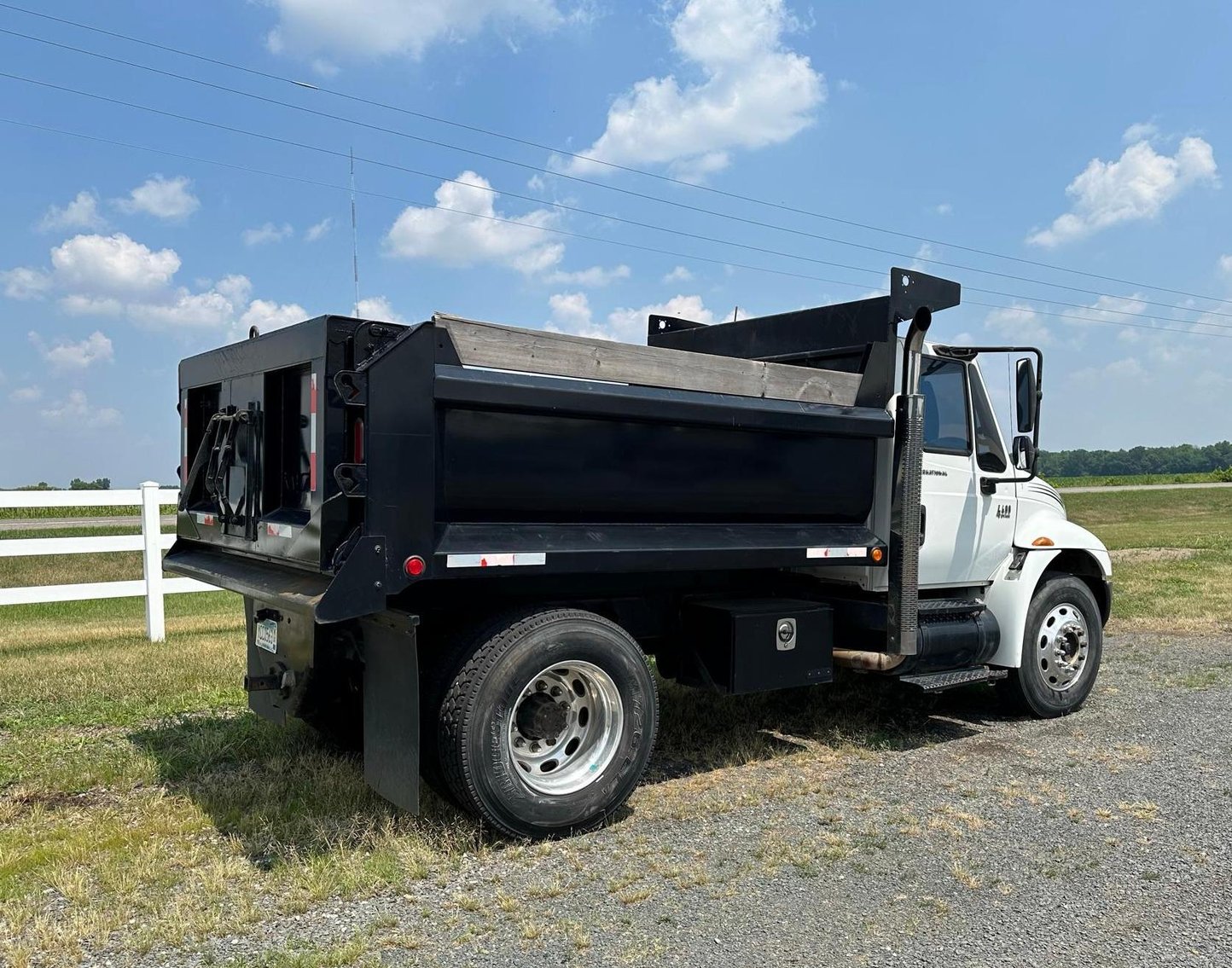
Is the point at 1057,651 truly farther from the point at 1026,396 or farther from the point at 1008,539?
Result: the point at 1026,396

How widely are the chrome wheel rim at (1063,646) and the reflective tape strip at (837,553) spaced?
79.2 inches

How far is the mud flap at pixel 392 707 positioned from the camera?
166 inches

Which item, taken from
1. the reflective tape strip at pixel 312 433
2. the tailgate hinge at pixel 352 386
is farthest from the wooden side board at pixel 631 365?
the reflective tape strip at pixel 312 433

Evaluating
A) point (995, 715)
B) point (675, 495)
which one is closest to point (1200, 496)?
point (995, 715)

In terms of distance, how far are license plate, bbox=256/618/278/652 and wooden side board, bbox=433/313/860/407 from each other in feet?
5.77

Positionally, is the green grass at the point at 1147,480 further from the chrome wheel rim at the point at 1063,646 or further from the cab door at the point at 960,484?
the cab door at the point at 960,484

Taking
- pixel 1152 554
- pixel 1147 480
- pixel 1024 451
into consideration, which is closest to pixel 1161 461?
pixel 1147 480

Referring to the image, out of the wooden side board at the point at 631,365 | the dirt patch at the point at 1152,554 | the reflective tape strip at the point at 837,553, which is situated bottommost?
the dirt patch at the point at 1152,554

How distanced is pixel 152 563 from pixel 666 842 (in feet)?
22.7

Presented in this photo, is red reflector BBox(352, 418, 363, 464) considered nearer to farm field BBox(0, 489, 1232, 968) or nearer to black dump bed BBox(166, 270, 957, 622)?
black dump bed BBox(166, 270, 957, 622)

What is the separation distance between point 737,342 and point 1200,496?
45.8m

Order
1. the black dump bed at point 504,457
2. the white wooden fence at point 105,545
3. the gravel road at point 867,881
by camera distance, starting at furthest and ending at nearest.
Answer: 1. the white wooden fence at point 105,545
2. the black dump bed at point 504,457
3. the gravel road at point 867,881

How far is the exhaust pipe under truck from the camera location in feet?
13.7

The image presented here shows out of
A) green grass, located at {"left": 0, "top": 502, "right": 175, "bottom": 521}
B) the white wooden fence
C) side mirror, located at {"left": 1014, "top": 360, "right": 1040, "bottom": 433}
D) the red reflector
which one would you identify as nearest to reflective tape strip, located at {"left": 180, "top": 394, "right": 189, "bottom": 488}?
the red reflector
